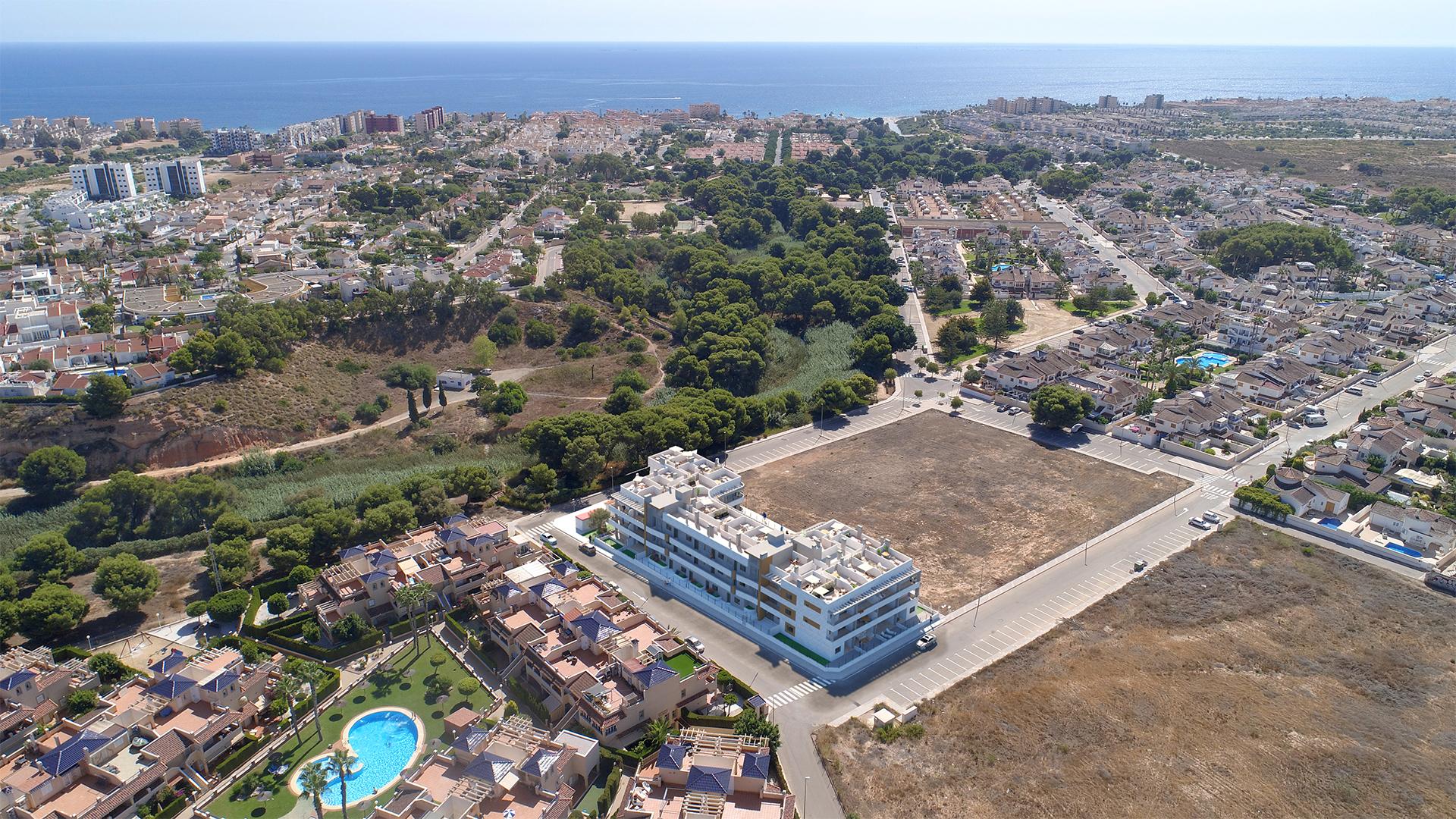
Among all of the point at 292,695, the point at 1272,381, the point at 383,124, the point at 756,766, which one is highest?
the point at 383,124

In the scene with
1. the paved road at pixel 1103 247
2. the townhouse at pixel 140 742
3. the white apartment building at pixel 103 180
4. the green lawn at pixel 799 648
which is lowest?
the green lawn at pixel 799 648

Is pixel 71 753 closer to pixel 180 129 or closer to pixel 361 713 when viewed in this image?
pixel 361 713

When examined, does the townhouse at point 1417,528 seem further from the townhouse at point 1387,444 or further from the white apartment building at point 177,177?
the white apartment building at point 177,177

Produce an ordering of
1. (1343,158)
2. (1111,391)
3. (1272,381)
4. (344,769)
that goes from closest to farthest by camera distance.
Result: 1. (344,769)
2. (1111,391)
3. (1272,381)
4. (1343,158)

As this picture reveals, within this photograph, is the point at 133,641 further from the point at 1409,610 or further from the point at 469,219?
the point at 469,219

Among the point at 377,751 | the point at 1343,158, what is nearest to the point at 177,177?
the point at 377,751

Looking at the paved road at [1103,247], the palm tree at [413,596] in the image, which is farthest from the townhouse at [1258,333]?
the palm tree at [413,596]
